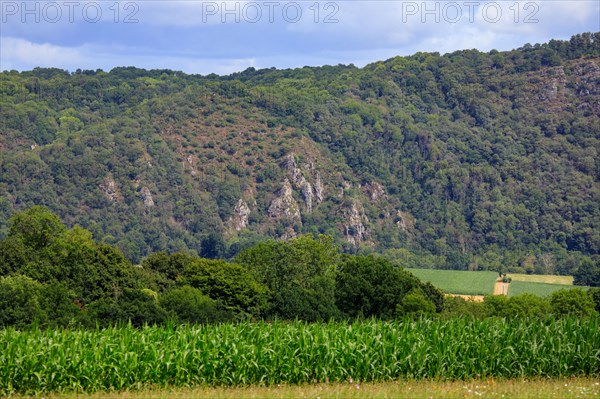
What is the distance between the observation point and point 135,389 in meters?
30.2

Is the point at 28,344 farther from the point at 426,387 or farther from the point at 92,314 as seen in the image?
the point at 92,314

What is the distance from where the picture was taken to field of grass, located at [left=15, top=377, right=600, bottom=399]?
92.7 ft

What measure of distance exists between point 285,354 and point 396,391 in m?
4.21

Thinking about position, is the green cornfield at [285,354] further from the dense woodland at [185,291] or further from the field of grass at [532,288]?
the field of grass at [532,288]

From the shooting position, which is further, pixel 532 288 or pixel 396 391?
pixel 532 288

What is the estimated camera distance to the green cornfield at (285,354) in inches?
1190

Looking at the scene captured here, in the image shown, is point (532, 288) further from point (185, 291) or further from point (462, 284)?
point (185, 291)

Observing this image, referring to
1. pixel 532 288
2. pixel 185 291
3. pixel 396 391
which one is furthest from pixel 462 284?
pixel 396 391

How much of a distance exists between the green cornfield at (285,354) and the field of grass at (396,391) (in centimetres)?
70

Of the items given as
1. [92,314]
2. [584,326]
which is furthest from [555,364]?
[92,314]

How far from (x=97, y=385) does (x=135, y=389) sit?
114cm

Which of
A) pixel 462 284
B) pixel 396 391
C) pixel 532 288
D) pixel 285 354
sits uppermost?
pixel 285 354

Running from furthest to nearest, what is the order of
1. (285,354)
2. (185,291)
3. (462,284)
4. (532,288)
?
1. (462,284)
2. (532,288)
3. (185,291)
4. (285,354)

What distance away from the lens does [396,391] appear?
2909cm
